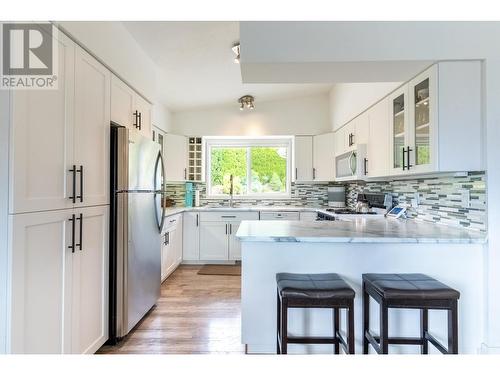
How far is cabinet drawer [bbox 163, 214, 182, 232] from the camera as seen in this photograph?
3591 mm

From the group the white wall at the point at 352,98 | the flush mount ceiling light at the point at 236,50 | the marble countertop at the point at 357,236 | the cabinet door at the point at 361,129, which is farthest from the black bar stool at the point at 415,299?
the flush mount ceiling light at the point at 236,50

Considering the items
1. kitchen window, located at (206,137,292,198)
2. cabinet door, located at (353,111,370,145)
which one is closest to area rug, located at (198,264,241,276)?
kitchen window, located at (206,137,292,198)

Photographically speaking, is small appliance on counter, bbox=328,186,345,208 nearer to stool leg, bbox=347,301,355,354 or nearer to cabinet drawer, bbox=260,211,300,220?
cabinet drawer, bbox=260,211,300,220

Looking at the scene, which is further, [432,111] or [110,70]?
[110,70]

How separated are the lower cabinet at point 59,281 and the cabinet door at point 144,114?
3.57ft


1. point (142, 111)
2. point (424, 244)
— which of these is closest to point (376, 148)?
point (424, 244)

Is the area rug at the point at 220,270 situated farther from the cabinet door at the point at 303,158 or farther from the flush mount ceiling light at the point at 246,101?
the flush mount ceiling light at the point at 246,101

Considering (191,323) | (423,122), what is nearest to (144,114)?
(191,323)

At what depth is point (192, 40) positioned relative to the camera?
2680 millimetres

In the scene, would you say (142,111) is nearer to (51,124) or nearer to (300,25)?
(51,124)

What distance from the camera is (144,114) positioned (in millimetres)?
2947

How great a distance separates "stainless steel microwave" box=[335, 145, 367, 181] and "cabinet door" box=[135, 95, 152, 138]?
2319mm

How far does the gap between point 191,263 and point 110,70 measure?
9.98 feet
